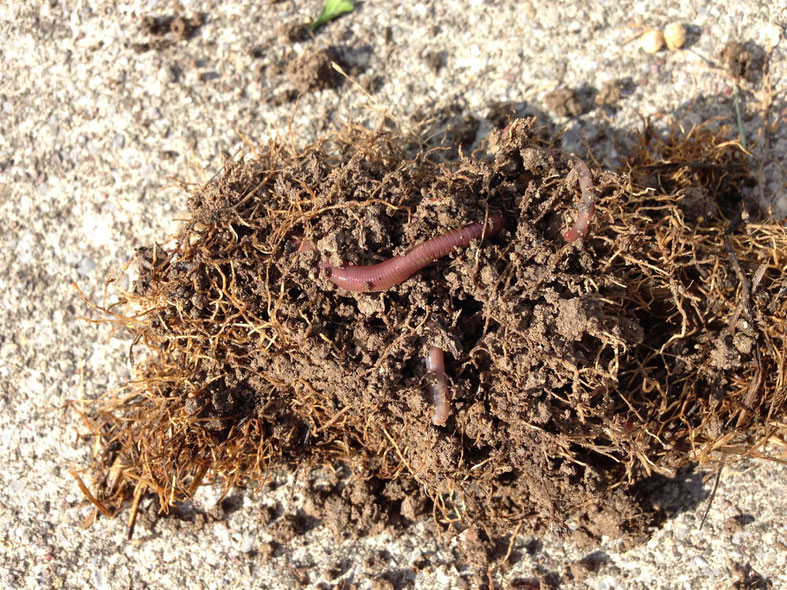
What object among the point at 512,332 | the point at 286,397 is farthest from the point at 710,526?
the point at 286,397

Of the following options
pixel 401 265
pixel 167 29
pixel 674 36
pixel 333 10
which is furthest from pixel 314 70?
pixel 674 36

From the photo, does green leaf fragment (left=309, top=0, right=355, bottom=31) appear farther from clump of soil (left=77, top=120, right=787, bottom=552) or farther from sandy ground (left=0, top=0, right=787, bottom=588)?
clump of soil (left=77, top=120, right=787, bottom=552)

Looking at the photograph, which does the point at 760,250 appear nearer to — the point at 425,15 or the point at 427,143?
the point at 427,143

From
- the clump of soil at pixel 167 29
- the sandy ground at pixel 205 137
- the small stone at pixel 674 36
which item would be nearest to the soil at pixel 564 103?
the sandy ground at pixel 205 137

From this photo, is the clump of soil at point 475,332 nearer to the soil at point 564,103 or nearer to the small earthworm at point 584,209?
the small earthworm at point 584,209

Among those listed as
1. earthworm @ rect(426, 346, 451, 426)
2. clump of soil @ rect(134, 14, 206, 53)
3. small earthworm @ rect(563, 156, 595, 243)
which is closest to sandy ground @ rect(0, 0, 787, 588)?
clump of soil @ rect(134, 14, 206, 53)

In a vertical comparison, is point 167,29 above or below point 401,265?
above

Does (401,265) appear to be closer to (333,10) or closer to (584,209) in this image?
(584,209)

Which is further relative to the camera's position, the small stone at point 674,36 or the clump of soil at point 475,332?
the small stone at point 674,36
